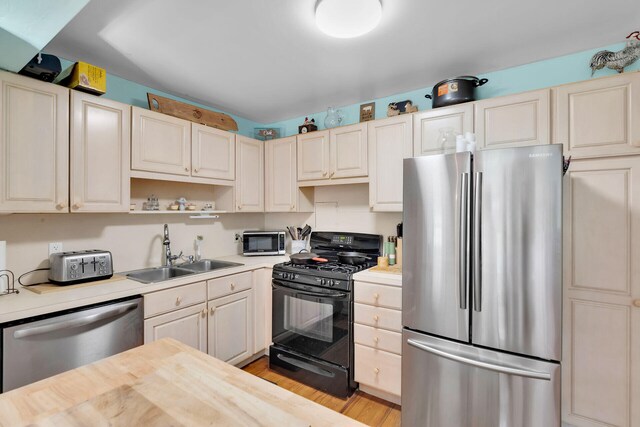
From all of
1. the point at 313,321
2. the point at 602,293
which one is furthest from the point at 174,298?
the point at 602,293

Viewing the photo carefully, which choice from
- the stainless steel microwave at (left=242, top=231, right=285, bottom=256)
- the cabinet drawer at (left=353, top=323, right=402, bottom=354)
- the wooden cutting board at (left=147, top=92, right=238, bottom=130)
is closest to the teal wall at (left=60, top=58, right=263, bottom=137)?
the wooden cutting board at (left=147, top=92, right=238, bottom=130)

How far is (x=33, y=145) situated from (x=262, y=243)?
1944 mm

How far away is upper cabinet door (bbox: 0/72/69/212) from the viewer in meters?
1.63

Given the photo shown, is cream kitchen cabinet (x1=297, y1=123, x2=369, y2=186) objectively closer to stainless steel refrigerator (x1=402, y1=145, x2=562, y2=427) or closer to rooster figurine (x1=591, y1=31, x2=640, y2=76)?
stainless steel refrigerator (x1=402, y1=145, x2=562, y2=427)

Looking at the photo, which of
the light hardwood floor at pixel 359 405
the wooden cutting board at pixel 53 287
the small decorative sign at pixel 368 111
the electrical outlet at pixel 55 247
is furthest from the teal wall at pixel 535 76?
the electrical outlet at pixel 55 247

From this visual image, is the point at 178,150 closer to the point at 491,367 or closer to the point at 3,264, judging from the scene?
the point at 3,264

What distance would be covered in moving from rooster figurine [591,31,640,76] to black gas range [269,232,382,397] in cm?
192

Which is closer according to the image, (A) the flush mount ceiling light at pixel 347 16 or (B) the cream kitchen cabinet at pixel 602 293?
(A) the flush mount ceiling light at pixel 347 16

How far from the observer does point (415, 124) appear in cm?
230

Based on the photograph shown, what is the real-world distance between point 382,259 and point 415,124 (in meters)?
1.10

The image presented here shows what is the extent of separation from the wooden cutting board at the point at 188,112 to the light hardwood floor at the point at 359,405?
7.59 ft

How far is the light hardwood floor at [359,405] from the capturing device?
6.54 ft

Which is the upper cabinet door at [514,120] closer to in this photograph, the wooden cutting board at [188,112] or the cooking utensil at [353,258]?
the cooking utensil at [353,258]

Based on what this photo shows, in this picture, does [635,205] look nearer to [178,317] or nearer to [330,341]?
[330,341]
